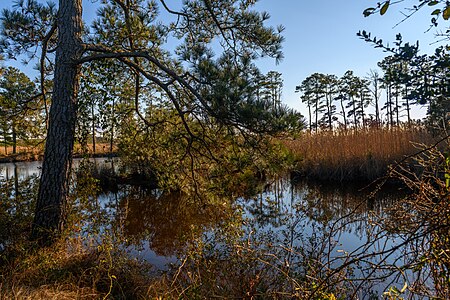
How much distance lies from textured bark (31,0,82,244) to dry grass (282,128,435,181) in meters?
5.05

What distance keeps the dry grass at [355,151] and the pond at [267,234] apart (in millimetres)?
634

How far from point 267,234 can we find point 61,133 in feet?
8.85

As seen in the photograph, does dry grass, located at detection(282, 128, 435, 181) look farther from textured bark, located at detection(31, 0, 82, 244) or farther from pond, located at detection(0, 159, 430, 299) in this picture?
textured bark, located at detection(31, 0, 82, 244)

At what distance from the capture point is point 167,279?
3.21 metres

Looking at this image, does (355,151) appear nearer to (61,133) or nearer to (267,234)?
(267,234)

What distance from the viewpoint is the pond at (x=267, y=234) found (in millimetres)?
2207

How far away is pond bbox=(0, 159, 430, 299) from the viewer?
2207 mm

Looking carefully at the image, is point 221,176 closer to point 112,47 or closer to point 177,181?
point 177,181

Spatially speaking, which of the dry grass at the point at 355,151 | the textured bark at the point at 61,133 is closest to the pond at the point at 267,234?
the textured bark at the point at 61,133

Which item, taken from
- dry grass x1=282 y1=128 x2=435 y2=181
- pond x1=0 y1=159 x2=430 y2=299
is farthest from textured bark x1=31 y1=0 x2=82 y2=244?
dry grass x1=282 y1=128 x2=435 y2=181

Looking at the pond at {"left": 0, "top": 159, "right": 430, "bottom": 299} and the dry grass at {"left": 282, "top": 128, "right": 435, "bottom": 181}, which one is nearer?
the pond at {"left": 0, "top": 159, "right": 430, "bottom": 299}

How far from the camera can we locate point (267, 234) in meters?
3.97

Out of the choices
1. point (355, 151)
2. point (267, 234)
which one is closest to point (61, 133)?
point (267, 234)

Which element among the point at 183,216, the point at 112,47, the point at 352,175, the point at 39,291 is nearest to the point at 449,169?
the point at 39,291
